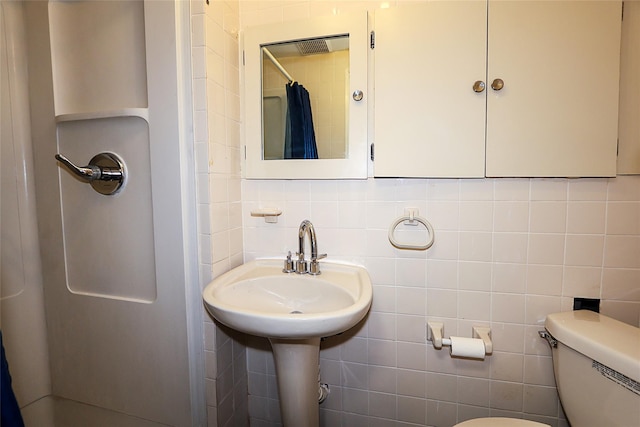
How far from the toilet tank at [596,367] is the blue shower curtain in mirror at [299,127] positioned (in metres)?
1.01

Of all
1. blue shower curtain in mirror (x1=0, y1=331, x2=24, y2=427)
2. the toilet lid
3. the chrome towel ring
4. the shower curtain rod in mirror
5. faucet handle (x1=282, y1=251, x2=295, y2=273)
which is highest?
the shower curtain rod in mirror

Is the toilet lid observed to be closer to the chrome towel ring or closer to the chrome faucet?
the chrome towel ring

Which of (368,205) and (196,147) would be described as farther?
(368,205)

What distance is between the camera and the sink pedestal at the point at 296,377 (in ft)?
3.11

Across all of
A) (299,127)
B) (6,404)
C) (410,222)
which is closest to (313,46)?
(299,127)

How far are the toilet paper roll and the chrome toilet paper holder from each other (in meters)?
0.02

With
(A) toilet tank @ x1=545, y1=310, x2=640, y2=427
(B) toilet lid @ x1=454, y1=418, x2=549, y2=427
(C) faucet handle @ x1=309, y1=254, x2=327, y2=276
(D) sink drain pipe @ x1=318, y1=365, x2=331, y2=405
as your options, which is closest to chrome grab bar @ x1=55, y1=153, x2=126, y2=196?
(C) faucet handle @ x1=309, y1=254, x2=327, y2=276

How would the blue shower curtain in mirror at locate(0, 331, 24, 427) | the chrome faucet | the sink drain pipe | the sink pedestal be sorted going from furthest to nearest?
1. the sink drain pipe
2. the chrome faucet
3. the sink pedestal
4. the blue shower curtain in mirror at locate(0, 331, 24, 427)

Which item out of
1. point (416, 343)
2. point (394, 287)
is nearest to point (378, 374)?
point (416, 343)

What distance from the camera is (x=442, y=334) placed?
1.09 m

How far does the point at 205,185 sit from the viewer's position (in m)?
1.01

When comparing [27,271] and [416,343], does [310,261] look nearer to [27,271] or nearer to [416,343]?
[416,343]

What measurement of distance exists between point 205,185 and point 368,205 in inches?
23.8

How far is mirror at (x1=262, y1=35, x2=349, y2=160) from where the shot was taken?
111 centimetres
